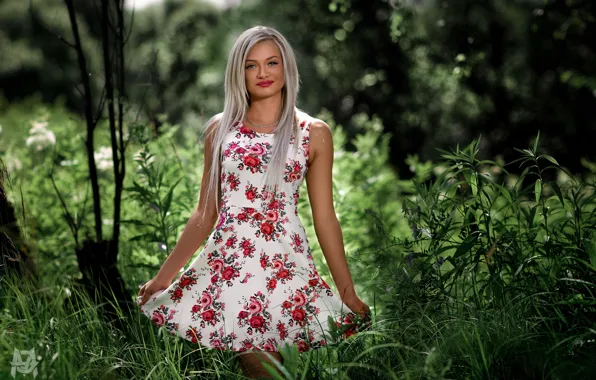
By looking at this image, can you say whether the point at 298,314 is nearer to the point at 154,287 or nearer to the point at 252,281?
the point at 252,281

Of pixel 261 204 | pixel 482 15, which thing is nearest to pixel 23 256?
pixel 261 204

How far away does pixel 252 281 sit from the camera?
2662 mm

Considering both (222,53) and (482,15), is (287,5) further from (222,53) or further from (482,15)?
(482,15)

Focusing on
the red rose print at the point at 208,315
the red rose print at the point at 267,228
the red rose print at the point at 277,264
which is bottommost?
the red rose print at the point at 208,315

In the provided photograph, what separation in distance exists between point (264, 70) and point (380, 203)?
2.65 meters

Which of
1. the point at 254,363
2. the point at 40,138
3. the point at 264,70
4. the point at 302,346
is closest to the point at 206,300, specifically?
the point at 254,363

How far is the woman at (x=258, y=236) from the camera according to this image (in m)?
2.64

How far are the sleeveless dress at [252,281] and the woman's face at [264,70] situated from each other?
20 cm

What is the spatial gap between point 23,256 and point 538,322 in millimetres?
2286

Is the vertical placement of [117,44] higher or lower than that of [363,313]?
higher

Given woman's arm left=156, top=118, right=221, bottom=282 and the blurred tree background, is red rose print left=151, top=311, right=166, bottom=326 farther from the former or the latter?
the blurred tree background

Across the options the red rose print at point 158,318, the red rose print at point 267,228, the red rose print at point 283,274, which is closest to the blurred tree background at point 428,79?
the red rose print at point 267,228

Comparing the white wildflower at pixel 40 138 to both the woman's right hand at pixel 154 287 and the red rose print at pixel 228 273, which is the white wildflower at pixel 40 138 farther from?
the red rose print at pixel 228 273

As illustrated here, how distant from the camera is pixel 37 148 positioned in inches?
179
